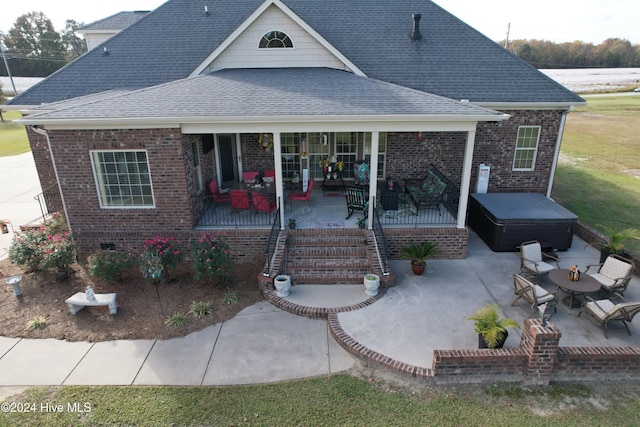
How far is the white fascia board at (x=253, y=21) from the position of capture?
12.5m

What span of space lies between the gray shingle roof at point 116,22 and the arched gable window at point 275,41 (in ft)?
30.6

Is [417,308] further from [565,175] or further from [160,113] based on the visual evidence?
[565,175]

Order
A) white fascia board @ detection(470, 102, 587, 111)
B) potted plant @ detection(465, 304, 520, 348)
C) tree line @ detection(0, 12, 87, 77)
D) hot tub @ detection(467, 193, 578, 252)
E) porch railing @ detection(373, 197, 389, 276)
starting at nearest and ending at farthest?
potted plant @ detection(465, 304, 520, 348) < porch railing @ detection(373, 197, 389, 276) < hot tub @ detection(467, 193, 578, 252) < white fascia board @ detection(470, 102, 587, 111) < tree line @ detection(0, 12, 87, 77)

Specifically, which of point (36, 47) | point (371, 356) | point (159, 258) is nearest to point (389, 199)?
point (371, 356)

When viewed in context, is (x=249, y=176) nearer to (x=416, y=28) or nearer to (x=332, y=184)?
(x=332, y=184)

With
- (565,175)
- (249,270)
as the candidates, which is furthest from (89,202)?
(565,175)

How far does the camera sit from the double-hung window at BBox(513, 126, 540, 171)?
13.1 meters

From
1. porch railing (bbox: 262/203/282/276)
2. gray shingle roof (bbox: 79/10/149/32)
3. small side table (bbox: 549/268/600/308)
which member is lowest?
small side table (bbox: 549/268/600/308)

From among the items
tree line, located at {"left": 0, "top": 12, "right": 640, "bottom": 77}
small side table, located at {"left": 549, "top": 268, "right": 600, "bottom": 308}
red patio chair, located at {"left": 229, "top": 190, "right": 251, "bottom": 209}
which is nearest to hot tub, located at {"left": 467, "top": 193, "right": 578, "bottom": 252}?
small side table, located at {"left": 549, "top": 268, "right": 600, "bottom": 308}

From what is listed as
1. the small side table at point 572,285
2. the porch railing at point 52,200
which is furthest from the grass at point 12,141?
the small side table at point 572,285

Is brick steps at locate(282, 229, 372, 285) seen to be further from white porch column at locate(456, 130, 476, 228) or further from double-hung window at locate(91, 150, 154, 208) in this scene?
double-hung window at locate(91, 150, 154, 208)

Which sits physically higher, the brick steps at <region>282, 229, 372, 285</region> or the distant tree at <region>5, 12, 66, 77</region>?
the distant tree at <region>5, 12, 66, 77</region>

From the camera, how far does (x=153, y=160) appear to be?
10.0 metres

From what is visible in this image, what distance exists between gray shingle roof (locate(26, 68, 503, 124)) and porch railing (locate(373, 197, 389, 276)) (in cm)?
276
